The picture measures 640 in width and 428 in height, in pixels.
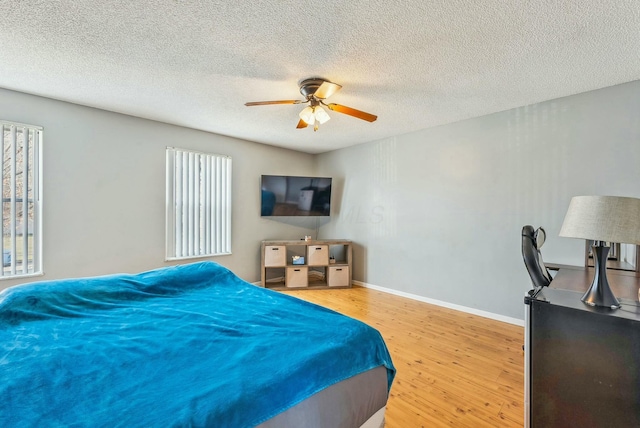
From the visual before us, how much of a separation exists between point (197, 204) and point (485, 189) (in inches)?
152

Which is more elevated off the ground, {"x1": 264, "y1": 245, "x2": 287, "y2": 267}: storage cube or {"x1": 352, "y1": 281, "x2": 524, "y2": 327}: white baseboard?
{"x1": 264, "y1": 245, "x2": 287, "y2": 267}: storage cube

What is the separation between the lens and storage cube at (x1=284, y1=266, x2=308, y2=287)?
4605 mm

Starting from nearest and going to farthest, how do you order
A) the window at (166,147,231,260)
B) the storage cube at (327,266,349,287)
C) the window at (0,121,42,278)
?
the window at (0,121,42,278), the window at (166,147,231,260), the storage cube at (327,266,349,287)

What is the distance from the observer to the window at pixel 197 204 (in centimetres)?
383

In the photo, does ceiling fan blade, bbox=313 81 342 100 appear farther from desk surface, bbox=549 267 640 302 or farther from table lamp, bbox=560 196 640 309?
desk surface, bbox=549 267 640 302

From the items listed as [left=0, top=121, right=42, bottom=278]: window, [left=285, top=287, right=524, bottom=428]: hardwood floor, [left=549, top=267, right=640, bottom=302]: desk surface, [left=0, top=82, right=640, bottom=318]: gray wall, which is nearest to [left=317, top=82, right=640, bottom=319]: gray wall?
[left=0, top=82, right=640, bottom=318]: gray wall

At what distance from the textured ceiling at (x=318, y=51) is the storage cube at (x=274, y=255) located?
2.29 m

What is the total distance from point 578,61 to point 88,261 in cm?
504

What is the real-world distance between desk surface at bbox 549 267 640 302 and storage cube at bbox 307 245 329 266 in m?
3.06

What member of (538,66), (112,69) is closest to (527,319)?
(538,66)

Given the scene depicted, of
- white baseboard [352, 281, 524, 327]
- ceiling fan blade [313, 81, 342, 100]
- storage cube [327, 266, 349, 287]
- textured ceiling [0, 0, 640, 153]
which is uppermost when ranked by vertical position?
textured ceiling [0, 0, 640, 153]

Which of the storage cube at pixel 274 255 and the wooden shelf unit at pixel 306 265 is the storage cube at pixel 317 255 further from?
the storage cube at pixel 274 255

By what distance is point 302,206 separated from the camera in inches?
195

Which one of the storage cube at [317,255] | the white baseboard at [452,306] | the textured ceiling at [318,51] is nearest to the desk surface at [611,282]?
the white baseboard at [452,306]
